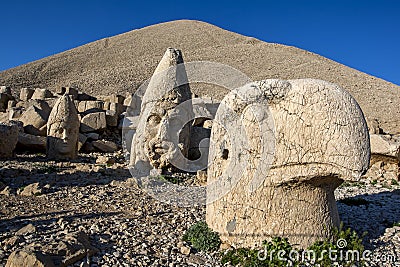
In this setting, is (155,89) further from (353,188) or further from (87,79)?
(87,79)

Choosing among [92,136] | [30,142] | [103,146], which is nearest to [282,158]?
[103,146]

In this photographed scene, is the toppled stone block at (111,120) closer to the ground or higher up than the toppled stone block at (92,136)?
higher up

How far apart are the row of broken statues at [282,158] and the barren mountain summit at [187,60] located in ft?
79.6

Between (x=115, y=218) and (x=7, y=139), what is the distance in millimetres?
6020

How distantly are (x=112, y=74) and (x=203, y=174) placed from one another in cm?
3312

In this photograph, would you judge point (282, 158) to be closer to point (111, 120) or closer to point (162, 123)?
point (162, 123)

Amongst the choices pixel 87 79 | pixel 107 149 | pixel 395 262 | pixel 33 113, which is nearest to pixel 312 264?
pixel 395 262

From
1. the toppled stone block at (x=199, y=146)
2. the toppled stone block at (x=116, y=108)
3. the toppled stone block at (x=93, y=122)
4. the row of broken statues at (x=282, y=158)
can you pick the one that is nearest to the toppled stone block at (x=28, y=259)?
the row of broken statues at (x=282, y=158)

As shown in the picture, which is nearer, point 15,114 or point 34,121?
point 34,121

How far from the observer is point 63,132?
34.9ft

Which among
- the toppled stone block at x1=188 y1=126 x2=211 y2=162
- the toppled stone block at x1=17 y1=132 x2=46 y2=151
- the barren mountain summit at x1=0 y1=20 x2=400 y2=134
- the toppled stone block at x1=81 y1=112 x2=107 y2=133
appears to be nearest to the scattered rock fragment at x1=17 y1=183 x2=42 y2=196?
the toppled stone block at x1=188 y1=126 x2=211 y2=162

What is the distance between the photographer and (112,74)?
3959 centimetres

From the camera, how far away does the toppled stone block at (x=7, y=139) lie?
10.1m

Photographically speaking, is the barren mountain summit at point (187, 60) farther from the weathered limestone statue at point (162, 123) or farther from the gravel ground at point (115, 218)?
the gravel ground at point (115, 218)
